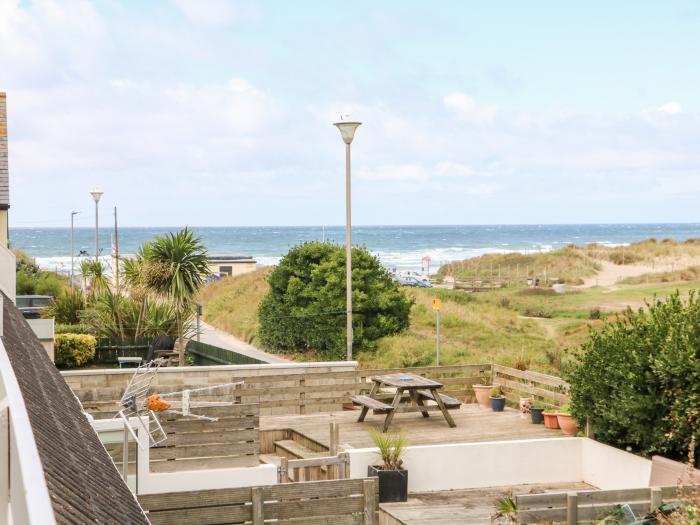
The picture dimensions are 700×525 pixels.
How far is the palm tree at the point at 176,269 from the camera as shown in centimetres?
2172

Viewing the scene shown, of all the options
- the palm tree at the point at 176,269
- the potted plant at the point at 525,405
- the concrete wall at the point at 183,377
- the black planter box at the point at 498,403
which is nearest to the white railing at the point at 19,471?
the concrete wall at the point at 183,377

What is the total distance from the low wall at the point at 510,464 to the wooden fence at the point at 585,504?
344 centimetres

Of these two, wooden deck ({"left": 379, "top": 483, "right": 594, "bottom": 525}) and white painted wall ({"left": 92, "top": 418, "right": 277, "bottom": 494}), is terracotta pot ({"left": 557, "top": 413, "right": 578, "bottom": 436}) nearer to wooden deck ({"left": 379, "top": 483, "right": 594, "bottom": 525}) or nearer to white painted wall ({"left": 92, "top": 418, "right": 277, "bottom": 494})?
wooden deck ({"left": 379, "top": 483, "right": 594, "bottom": 525})

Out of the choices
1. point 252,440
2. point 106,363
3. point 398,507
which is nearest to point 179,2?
point 106,363

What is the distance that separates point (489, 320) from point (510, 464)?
26.6m

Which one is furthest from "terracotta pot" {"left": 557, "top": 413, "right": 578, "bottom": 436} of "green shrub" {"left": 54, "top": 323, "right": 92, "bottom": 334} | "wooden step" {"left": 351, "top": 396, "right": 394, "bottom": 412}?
"green shrub" {"left": 54, "top": 323, "right": 92, "bottom": 334}

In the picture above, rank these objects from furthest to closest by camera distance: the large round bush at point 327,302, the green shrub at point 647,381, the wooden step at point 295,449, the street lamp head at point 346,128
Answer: the large round bush at point 327,302 → the street lamp head at point 346,128 → the wooden step at point 295,449 → the green shrub at point 647,381

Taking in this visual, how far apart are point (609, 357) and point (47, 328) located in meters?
11.3

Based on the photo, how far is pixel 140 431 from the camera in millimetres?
12500

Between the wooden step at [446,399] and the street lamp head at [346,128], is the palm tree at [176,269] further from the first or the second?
the wooden step at [446,399]

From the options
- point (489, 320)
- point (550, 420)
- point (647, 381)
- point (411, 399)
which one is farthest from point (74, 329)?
point (647, 381)

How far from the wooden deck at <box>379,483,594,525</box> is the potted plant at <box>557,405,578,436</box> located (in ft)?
3.53

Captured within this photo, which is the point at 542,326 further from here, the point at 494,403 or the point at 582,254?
the point at 582,254

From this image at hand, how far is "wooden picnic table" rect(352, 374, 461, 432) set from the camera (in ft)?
52.8
